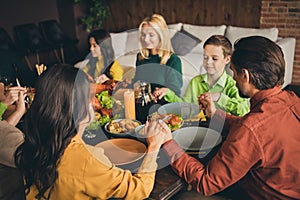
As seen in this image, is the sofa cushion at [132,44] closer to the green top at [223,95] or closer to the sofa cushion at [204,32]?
the sofa cushion at [204,32]

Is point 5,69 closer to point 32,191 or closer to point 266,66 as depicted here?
point 32,191

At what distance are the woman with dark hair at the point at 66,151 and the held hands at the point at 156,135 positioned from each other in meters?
0.17

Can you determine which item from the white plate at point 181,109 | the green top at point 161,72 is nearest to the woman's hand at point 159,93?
the white plate at point 181,109

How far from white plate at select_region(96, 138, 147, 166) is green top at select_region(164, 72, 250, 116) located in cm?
57

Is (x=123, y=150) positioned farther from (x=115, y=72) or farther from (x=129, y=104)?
(x=115, y=72)

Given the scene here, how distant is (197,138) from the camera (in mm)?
1672

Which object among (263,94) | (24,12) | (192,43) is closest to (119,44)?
(192,43)

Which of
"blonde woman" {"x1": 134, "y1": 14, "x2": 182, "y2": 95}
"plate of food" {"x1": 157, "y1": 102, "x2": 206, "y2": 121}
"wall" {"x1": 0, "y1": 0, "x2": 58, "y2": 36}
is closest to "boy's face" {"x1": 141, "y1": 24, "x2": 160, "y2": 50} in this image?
"blonde woman" {"x1": 134, "y1": 14, "x2": 182, "y2": 95}

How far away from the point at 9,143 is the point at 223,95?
1.19 metres

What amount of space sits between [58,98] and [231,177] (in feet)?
2.29

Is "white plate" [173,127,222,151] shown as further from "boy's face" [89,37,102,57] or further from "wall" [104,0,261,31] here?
"wall" [104,0,261,31]

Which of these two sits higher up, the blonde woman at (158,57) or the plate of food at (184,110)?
the blonde woman at (158,57)

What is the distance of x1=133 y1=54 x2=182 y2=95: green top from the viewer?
8.44 ft

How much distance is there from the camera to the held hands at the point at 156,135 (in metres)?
1.41
